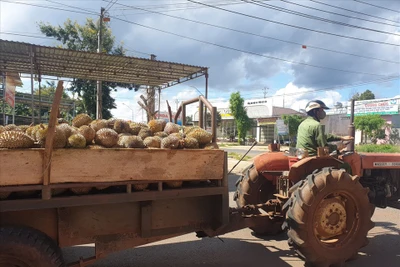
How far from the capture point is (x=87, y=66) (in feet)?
30.9

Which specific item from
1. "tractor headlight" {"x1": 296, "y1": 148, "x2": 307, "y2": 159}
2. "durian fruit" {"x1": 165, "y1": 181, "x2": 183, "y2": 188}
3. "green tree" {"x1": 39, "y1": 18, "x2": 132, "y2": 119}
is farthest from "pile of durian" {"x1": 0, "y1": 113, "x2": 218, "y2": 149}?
"green tree" {"x1": 39, "y1": 18, "x2": 132, "y2": 119}

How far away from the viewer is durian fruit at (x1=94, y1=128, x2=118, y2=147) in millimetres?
2824

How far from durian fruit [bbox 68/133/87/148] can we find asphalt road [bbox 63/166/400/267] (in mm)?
1825

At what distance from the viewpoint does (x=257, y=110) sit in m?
43.9

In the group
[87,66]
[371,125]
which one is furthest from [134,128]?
[371,125]

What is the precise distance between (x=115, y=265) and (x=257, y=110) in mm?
41439

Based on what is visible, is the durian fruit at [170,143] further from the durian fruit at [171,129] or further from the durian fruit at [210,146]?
the durian fruit at [171,129]

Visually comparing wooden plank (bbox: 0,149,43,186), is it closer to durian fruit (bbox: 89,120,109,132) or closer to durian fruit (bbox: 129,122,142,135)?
durian fruit (bbox: 89,120,109,132)

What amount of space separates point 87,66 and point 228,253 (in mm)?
7343

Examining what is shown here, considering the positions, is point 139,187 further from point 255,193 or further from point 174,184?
point 255,193

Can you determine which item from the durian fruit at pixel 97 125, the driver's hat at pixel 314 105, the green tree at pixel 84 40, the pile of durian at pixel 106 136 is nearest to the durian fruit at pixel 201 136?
the pile of durian at pixel 106 136

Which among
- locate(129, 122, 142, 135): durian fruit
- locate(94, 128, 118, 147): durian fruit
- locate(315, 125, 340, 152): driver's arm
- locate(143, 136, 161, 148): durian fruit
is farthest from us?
locate(315, 125, 340, 152): driver's arm

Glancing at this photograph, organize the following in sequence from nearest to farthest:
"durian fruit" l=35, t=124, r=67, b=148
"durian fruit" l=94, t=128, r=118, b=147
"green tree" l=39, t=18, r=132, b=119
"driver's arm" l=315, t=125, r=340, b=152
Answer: "durian fruit" l=35, t=124, r=67, b=148, "durian fruit" l=94, t=128, r=118, b=147, "driver's arm" l=315, t=125, r=340, b=152, "green tree" l=39, t=18, r=132, b=119

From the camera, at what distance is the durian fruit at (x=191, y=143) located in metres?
3.08
